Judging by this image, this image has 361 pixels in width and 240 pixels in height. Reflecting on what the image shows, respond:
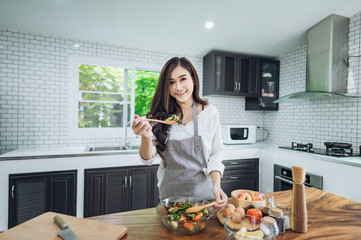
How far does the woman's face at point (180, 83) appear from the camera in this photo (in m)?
1.38

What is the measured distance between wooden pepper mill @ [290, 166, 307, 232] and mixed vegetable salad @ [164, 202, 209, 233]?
0.40 m

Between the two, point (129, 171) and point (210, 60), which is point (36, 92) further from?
point (210, 60)

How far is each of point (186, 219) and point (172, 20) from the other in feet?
8.52

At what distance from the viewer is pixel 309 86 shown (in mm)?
3129

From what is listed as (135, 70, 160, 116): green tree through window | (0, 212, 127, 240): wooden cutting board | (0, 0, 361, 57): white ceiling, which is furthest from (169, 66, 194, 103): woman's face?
(135, 70, 160, 116): green tree through window

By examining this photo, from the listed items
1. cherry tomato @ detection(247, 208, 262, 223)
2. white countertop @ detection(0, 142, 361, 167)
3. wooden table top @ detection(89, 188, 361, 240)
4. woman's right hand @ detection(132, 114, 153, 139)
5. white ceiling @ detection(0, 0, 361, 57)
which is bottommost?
wooden table top @ detection(89, 188, 361, 240)

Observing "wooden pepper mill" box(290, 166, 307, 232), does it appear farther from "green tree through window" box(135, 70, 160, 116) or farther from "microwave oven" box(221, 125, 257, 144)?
"green tree through window" box(135, 70, 160, 116)

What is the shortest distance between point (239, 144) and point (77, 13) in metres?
3.08

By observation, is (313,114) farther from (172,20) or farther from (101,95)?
(101,95)

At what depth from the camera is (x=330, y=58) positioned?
2.85 m

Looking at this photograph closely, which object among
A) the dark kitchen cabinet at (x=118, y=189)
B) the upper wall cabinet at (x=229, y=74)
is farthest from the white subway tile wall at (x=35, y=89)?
the upper wall cabinet at (x=229, y=74)

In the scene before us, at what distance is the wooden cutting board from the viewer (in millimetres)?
839

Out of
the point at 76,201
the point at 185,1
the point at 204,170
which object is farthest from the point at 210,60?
the point at 76,201

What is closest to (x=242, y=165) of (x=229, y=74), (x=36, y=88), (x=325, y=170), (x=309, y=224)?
(x=325, y=170)
